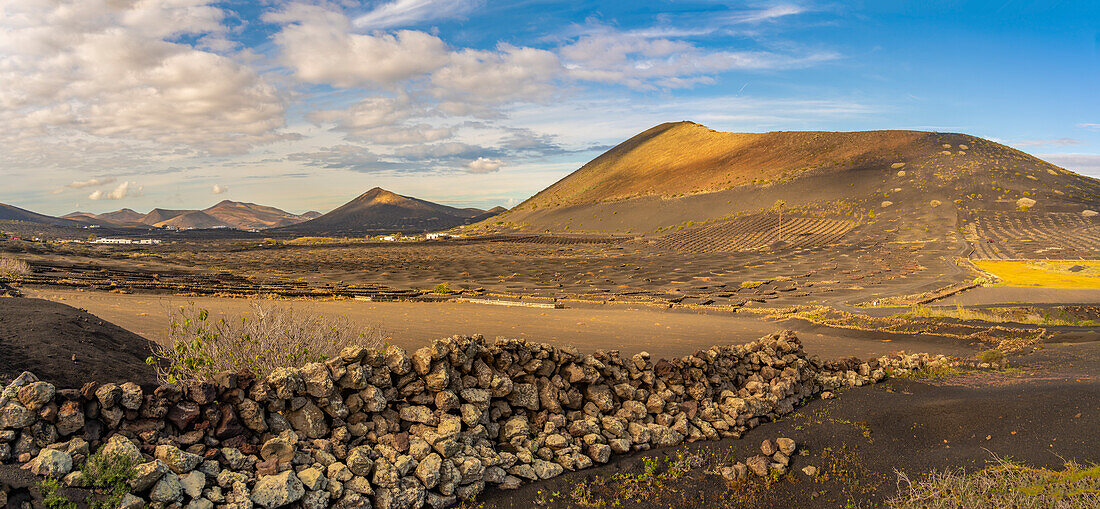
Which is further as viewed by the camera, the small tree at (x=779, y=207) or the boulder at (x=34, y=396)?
the small tree at (x=779, y=207)

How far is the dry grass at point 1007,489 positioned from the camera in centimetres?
568

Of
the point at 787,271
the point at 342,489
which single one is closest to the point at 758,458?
the point at 342,489

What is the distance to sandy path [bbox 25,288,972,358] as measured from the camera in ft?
53.1

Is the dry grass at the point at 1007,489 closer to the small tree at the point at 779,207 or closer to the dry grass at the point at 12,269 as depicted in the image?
the dry grass at the point at 12,269

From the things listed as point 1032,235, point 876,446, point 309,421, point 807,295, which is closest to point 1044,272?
point 807,295

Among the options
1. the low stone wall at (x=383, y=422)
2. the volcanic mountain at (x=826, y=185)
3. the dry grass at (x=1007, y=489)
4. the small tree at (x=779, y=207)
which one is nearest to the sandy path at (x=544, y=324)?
the low stone wall at (x=383, y=422)

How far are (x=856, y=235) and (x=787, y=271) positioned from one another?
2590 cm

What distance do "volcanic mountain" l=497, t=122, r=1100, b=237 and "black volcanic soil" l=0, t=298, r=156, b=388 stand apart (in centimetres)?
7085

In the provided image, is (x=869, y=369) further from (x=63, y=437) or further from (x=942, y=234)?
(x=942, y=234)

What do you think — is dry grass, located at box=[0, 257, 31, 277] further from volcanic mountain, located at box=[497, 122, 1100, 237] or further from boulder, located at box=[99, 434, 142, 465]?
volcanic mountain, located at box=[497, 122, 1100, 237]

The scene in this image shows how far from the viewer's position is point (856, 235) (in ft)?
210

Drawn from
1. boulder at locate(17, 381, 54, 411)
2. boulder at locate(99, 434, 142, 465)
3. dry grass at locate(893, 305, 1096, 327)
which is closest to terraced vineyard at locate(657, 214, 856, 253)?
dry grass at locate(893, 305, 1096, 327)

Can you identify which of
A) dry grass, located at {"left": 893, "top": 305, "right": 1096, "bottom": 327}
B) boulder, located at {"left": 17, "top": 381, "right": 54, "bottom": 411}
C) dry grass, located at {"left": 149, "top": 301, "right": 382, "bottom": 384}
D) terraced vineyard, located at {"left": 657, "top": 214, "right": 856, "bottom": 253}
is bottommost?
dry grass, located at {"left": 893, "top": 305, "right": 1096, "bottom": 327}

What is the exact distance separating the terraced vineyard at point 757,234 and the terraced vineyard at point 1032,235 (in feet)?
41.5
